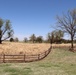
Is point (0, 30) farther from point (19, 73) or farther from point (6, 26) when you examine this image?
point (19, 73)

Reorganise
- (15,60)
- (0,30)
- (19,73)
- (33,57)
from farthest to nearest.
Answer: (0,30), (33,57), (15,60), (19,73)

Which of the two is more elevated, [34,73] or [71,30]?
[71,30]

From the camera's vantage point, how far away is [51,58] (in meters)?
41.8

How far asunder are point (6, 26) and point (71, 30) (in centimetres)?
2297

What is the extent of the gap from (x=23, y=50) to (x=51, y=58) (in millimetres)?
8782

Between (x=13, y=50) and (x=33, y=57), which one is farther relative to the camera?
(x=13, y=50)

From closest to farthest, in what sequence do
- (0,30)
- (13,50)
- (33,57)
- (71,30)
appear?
(33,57)
(13,50)
(71,30)
(0,30)

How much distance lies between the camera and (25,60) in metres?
38.3

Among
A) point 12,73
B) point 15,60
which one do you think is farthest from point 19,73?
point 15,60

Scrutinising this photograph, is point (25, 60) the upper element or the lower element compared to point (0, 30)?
lower

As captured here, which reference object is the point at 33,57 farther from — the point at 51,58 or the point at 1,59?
the point at 1,59

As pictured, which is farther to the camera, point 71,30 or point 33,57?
point 71,30

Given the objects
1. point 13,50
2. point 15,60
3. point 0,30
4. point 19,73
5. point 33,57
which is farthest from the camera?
point 0,30

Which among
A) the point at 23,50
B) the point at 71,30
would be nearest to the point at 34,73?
the point at 23,50
